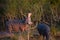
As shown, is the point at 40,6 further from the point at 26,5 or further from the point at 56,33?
the point at 56,33

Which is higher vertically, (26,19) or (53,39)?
(26,19)

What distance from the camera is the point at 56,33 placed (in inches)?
163

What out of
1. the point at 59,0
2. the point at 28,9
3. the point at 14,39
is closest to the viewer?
the point at 14,39

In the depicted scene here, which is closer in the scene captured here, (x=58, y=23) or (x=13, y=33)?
(x=13, y=33)

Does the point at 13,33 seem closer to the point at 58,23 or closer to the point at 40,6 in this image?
the point at 40,6

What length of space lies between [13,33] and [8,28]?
23cm

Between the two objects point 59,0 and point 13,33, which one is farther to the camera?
point 59,0

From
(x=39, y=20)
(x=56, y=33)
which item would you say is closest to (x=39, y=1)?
(x=39, y=20)

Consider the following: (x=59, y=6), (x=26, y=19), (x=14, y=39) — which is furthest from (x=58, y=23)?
(x=14, y=39)

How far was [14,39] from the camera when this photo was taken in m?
3.72

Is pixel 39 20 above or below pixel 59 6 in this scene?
below

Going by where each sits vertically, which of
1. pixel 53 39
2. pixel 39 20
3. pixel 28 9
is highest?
pixel 28 9

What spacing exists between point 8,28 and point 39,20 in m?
0.75

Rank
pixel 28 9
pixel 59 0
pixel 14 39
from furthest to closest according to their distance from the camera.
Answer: pixel 59 0, pixel 28 9, pixel 14 39
